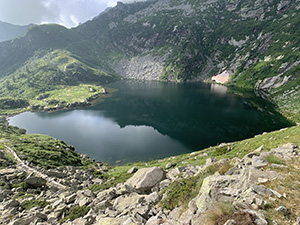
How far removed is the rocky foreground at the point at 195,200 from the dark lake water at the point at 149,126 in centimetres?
3475

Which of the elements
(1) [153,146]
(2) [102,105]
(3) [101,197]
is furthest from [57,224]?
(2) [102,105]

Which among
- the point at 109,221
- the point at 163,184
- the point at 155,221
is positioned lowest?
the point at 109,221

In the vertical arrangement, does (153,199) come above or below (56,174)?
above

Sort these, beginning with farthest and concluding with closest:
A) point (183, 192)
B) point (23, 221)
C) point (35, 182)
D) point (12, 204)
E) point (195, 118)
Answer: point (195, 118), point (35, 182), point (12, 204), point (23, 221), point (183, 192)

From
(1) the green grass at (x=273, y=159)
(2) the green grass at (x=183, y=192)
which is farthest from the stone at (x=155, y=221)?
(1) the green grass at (x=273, y=159)

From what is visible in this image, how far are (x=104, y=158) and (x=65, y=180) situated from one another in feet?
91.6

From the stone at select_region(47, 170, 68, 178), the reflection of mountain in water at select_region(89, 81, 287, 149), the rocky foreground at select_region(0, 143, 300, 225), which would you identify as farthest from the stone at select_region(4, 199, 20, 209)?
the reflection of mountain in water at select_region(89, 81, 287, 149)

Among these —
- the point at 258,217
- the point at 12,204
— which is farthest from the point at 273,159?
the point at 12,204

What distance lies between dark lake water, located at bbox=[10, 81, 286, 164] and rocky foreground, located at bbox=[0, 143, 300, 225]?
114 ft

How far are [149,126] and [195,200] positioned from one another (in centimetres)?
7257

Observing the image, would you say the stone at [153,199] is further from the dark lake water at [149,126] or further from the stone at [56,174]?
the dark lake water at [149,126]

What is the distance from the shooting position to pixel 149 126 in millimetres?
84625

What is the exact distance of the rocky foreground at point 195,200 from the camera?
8.80 metres

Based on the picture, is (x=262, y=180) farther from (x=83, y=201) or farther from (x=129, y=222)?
(x=83, y=201)
